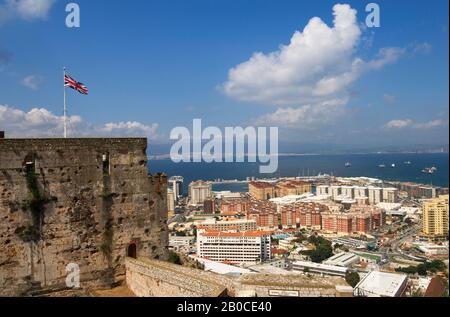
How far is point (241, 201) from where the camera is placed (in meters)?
103

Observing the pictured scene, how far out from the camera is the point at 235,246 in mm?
62812

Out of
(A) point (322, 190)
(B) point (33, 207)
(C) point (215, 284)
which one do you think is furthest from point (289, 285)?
(A) point (322, 190)

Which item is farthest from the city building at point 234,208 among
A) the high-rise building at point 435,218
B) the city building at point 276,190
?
the high-rise building at point 435,218

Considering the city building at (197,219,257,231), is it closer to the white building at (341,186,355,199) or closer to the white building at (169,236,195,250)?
the white building at (169,236,195,250)

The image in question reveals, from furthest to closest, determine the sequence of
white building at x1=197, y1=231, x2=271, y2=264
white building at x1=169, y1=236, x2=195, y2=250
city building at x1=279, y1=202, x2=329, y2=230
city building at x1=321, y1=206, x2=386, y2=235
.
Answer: city building at x1=279, y1=202, x2=329, y2=230
city building at x1=321, y1=206, x2=386, y2=235
white building at x1=169, y1=236, x2=195, y2=250
white building at x1=197, y1=231, x2=271, y2=264

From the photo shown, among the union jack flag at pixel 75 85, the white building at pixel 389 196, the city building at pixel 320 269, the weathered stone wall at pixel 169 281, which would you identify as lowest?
the city building at pixel 320 269

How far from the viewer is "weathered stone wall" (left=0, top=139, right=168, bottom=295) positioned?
23.5 feet

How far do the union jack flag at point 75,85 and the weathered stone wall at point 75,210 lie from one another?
183cm

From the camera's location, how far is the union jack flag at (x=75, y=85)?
29.1 feet

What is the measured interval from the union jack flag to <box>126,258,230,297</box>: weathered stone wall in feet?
12.5

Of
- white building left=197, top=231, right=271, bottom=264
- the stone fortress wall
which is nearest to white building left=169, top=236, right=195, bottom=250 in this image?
white building left=197, top=231, right=271, bottom=264

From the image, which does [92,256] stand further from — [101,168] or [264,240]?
[264,240]

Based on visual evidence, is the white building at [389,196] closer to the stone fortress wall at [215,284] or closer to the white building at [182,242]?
the white building at [182,242]

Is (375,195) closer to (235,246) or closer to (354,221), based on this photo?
(354,221)
